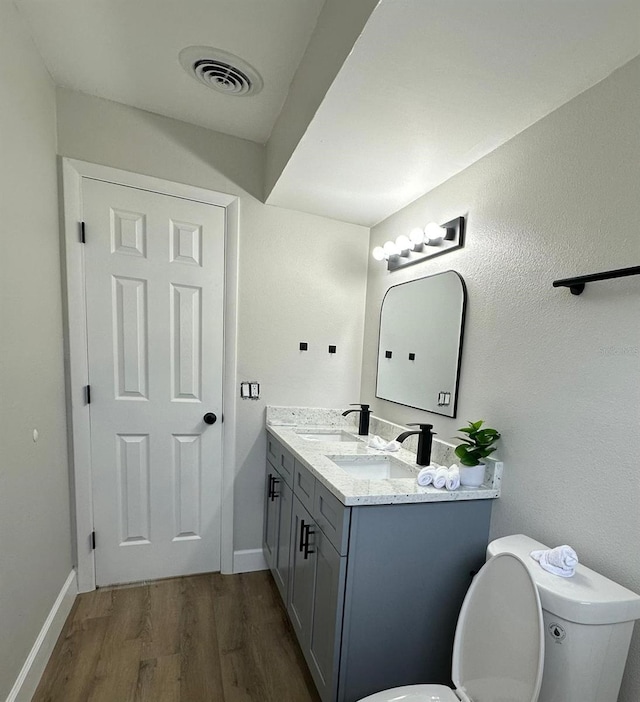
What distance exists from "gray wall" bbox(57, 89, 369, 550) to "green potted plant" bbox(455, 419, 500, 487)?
1085mm

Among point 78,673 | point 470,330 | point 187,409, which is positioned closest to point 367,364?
point 470,330

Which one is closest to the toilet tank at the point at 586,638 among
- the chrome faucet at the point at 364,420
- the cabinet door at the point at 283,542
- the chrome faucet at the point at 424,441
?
the chrome faucet at the point at 424,441

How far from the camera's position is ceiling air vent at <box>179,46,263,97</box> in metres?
1.39

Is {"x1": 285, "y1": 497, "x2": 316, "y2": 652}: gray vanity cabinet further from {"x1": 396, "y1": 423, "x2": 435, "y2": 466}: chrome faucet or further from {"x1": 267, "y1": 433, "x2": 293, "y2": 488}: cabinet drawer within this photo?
{"x1": 396, "y1": 423, "x2": 435, "y2": 466}: chrome faucet

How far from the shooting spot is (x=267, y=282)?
210 cm

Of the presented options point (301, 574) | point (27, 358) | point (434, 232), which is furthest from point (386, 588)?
point (27, 358)

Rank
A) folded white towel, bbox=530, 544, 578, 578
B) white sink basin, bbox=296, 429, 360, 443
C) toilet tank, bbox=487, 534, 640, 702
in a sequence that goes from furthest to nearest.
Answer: white sink basin, bbox=296, 429, 360, 443 → folded white towel, bbox=530, 544, 578, 578 → toilet tank, bbox=487, 534, 640, 702

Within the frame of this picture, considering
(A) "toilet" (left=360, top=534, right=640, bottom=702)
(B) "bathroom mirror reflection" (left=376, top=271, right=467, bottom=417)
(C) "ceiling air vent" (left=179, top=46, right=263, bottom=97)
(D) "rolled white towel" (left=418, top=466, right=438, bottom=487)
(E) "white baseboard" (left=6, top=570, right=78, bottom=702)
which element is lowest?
(E) "white baseboard" (left=6, top=570, right=78, bottom=702)

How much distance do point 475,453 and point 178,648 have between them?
1.60m

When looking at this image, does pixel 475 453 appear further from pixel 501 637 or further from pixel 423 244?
pixel 423 244

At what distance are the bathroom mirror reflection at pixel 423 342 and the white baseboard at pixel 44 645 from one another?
1.90 m

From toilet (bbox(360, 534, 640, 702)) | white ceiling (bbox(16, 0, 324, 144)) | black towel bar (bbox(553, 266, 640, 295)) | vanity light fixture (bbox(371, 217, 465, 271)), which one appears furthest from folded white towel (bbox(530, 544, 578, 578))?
white ceiling (bbox(16, 0, 324, 144))

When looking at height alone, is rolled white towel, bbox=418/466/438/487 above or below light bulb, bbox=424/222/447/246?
below

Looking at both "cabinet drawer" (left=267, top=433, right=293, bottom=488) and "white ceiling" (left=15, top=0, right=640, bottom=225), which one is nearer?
"white ceiling" (left=15, top=0, right=640, bottom=225)
